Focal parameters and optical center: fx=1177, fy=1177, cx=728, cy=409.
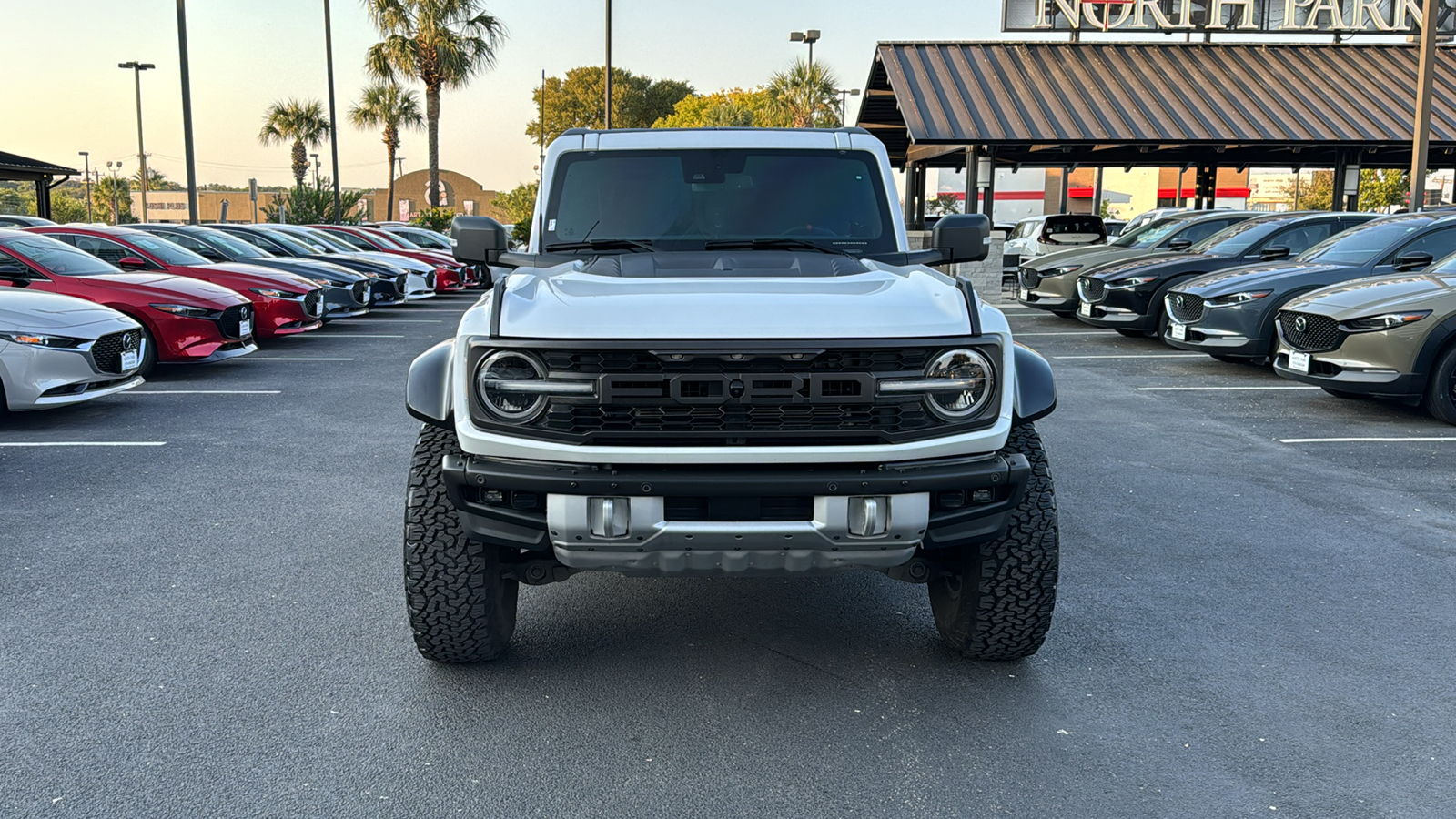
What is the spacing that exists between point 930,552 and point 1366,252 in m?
10.1

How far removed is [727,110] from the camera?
6500 centimetres

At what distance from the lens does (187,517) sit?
239 inches

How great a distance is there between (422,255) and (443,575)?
20187 mm

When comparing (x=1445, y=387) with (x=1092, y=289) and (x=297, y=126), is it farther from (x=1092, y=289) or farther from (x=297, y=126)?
(x=297, y=126)

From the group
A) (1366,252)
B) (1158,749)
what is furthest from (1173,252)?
(1158,749)

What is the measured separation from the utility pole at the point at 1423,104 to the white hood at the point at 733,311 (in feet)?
61.3

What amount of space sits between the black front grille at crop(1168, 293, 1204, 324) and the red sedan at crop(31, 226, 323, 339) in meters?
9.89

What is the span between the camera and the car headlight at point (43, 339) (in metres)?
8.41

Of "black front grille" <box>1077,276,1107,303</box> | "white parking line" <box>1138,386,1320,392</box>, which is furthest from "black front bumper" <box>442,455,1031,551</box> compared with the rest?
"black front grille" <box>1077,276,1107,303</box>

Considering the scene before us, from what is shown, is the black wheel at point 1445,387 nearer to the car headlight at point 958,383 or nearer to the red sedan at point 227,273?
the car headlight at point 958,383

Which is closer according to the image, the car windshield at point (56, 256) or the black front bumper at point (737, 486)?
the black front bumper at point (737, 486)

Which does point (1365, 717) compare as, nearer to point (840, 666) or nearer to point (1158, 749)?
point (1158, 749)

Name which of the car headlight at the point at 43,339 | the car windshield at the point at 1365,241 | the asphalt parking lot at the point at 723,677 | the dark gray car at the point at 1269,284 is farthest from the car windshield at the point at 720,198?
the car windshield at the point at 1365,241

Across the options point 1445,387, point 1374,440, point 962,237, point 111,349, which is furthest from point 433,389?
point 1445,387
